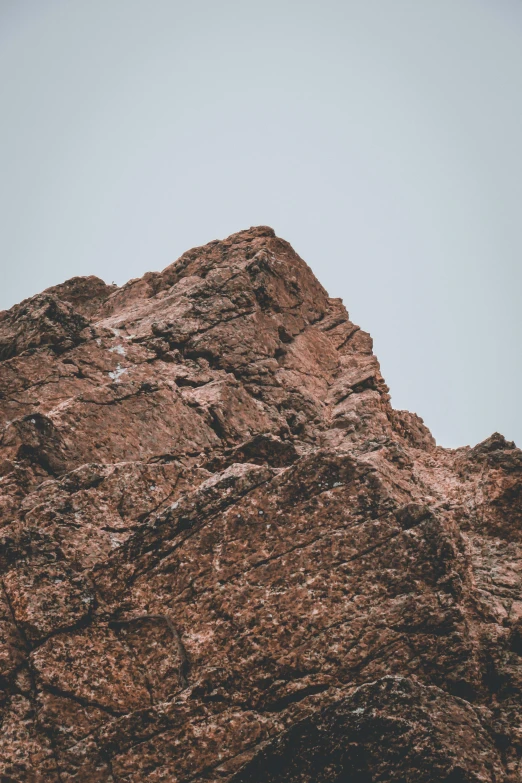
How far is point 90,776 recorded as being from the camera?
1253 centimetres

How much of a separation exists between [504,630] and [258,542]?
19.1 ft

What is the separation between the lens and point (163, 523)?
1577 centimetres

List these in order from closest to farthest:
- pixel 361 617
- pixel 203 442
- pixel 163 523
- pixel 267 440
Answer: pixel 361 617, pixel 163 523, pixel 267 440, pixel 203 442

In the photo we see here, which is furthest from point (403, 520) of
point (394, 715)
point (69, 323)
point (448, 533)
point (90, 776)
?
point (69, 323)

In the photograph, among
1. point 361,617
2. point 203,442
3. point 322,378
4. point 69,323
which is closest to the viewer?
point 361,617

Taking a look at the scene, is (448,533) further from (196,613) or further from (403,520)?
(196,613)

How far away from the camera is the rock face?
467 inches

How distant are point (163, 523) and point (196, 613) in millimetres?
2370

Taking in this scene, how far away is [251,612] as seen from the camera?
46.7 feet

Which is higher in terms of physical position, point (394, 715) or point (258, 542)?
point (258, 542)

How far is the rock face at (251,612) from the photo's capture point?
38.9 feet

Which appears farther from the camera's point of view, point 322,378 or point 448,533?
point 322,378

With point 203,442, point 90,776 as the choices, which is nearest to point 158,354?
point 203,442

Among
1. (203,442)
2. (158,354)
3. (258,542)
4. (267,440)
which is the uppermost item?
(158,354)
